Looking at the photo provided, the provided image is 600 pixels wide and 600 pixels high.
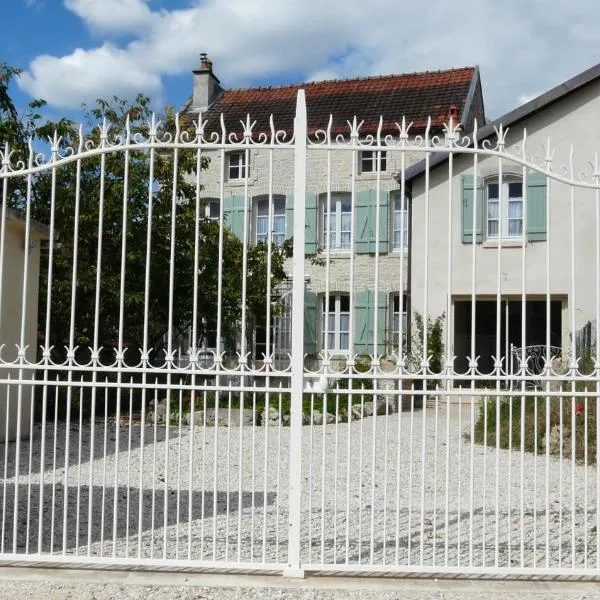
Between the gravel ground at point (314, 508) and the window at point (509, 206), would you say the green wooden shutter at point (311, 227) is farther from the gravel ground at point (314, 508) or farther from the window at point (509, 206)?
the gravel ground at point (314, 508)

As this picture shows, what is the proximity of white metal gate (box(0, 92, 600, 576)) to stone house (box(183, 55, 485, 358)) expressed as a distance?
15 centimetres

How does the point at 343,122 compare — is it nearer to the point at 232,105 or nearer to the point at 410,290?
the point at 232,105

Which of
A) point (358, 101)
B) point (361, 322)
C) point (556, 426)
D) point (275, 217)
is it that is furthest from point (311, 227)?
point (556, 426)

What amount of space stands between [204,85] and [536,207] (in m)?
12.1

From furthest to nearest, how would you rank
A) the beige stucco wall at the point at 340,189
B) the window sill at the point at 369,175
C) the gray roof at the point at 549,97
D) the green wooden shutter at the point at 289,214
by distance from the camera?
the window sill at the point at 369,175 → the beige stucco wall at the point at 340,189 → the green wooden shutter at the point at 289,214 → the gray roof at the point at 549,97

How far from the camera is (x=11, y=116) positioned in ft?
40.3

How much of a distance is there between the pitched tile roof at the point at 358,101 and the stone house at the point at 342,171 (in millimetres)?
29

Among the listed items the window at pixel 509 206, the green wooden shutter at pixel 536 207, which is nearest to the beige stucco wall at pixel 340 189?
the window at pixel 509 206

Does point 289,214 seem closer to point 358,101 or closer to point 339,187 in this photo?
point 339,187

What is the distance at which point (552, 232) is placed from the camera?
13.9m

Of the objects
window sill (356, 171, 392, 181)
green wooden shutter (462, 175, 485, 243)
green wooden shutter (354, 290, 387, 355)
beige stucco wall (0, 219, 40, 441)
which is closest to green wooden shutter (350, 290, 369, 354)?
green wooden shutter (354, 290, 387, 355)

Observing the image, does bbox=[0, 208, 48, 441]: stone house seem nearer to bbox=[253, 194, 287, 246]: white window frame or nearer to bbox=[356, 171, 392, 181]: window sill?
bbox=[253, 194, 287, 246]: white window frame

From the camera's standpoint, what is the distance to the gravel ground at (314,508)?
455cm

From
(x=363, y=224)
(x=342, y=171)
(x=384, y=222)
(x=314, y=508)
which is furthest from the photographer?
(x=342, y=171)
